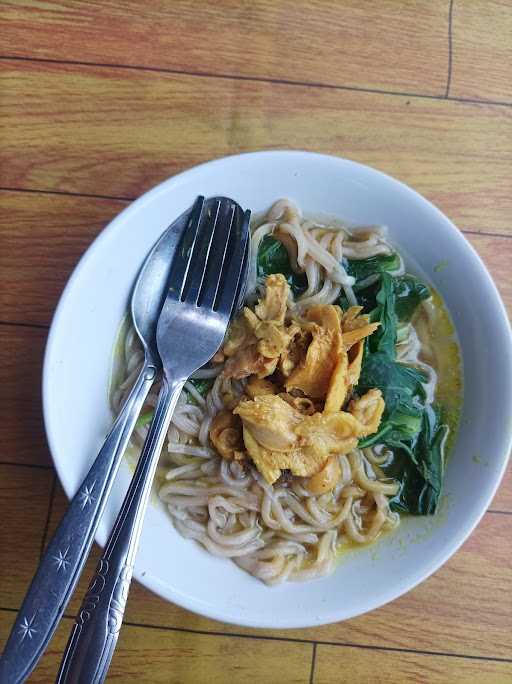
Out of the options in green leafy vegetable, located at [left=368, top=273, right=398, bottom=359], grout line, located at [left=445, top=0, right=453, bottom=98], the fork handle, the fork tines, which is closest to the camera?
the fork handle

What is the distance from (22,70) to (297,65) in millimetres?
1222

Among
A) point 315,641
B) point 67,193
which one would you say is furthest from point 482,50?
point 315,641

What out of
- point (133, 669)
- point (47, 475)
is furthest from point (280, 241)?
point (133, 669)

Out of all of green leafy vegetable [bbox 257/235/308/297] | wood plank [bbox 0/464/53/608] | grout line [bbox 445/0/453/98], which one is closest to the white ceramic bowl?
green leafy vegetable [bbox 257/235/308/297]

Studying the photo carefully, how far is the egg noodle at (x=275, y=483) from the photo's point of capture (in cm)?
234

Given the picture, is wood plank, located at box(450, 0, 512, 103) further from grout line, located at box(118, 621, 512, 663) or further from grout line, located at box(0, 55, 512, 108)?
grout line, located at box(118, 621, 512, 663)

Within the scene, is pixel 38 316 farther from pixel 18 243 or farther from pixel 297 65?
pixel 297 65

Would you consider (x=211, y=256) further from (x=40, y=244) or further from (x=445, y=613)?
(x=445, y=613)

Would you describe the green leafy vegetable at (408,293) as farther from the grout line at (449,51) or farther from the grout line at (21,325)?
the grout line at (21,325)

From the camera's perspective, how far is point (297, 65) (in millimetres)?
2771

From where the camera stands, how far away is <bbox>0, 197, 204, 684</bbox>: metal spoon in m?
1.86

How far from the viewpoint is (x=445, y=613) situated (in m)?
2.50

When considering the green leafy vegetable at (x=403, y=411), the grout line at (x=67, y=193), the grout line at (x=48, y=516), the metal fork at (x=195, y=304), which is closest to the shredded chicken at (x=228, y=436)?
the metal fork at (x=195, y=304)

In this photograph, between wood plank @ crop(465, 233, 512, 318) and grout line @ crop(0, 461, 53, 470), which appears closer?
grout line @ crop(0, 461, 53, 470)
